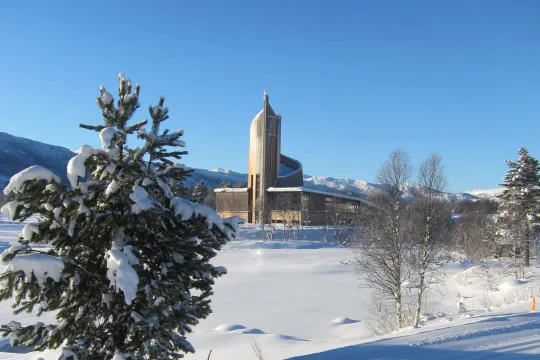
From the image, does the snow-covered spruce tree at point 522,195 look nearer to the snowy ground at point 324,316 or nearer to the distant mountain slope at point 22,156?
the snowy ground at point 324,316

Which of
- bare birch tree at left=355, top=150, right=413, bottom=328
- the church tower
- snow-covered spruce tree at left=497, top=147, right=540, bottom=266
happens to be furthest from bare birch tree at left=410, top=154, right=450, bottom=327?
the church tower

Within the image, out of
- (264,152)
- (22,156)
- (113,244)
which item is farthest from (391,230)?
(22,156)

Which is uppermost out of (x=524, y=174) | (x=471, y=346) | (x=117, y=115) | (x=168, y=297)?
(x=524, y=174)

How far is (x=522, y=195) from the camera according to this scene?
33.2m

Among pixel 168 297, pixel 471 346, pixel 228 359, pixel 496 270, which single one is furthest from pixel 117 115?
pixel 496 270

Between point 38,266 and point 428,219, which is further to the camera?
point 428,219

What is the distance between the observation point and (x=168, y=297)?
4.61 m

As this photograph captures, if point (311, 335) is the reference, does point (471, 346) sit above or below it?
above

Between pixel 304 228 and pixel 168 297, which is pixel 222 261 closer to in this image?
pixel 304 228

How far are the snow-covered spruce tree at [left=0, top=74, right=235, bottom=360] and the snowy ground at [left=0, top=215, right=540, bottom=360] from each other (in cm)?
357

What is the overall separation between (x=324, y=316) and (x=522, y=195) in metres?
22.1

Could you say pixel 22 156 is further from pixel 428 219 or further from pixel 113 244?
pixel 113 244

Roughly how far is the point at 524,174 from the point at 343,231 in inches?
916

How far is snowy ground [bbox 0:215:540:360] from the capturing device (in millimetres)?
7824
